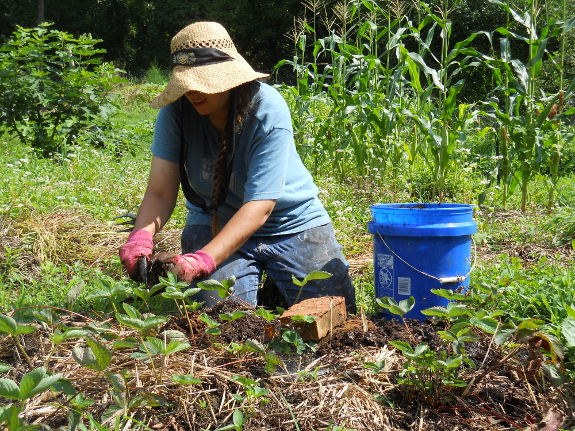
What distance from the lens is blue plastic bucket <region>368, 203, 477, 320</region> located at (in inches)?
97.1

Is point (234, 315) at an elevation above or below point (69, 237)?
above

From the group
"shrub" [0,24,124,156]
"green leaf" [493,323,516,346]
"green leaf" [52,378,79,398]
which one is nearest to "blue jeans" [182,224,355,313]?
"green leaf" [493,323,516,346]

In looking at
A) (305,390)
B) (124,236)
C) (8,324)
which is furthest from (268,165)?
(124,236)

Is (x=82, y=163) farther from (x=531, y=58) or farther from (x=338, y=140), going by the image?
(x=531, y=58)

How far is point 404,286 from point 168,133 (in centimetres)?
127

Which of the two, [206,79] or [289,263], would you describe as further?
[289,263]

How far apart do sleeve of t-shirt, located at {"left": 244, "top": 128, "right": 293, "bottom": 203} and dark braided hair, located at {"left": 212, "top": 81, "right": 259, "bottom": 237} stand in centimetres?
11

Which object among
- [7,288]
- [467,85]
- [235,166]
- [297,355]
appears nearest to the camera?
[297,355]

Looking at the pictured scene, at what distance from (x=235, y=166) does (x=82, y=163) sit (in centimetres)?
332

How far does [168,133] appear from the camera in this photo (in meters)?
2.71

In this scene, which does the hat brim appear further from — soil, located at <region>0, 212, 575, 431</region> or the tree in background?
the tree in background

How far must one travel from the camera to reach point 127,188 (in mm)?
4816

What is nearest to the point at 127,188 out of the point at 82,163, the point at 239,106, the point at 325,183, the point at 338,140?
the point at 82,163

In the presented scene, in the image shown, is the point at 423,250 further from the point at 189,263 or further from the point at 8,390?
the point at 8,390
